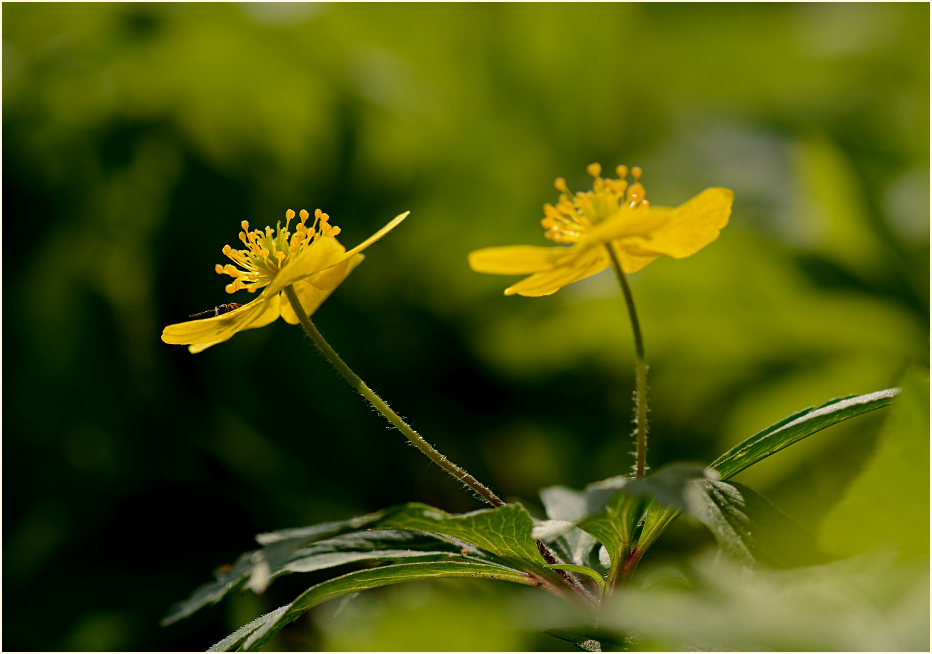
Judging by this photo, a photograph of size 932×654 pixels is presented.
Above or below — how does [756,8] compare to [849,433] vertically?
above

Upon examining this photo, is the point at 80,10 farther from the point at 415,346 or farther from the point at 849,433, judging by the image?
the point at 849,433

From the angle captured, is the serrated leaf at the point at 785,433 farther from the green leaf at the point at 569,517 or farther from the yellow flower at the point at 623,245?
the yellow flower at the point at 623,245

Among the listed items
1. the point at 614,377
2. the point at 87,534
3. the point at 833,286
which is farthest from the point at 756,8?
the point at 87,534

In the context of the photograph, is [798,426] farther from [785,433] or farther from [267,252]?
[267,252]

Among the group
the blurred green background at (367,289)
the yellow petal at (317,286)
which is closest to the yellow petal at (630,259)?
the yellow petal at (317,286)

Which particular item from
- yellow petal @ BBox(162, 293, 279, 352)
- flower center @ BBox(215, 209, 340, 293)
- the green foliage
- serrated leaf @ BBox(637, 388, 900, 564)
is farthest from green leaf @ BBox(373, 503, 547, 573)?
flower center @ BBox(215, 209, 340, 293)

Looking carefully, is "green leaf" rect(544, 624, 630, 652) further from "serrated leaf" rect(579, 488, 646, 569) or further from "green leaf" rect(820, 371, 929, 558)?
"green leaf" rect(820, 371, 929, 558)
